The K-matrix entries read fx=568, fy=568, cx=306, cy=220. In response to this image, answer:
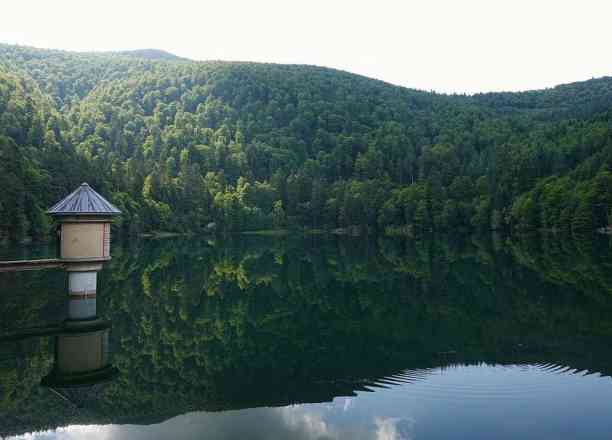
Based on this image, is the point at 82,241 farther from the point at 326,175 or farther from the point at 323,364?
the point at 326,175

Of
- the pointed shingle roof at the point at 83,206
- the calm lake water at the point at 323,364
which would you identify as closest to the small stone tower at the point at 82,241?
the pointed shingle roof at the point at 83,206

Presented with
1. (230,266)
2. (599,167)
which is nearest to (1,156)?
(230,266)

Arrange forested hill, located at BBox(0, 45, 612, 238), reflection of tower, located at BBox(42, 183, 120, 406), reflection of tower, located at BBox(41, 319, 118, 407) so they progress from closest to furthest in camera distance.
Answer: reflection of tower, located at BBox(41, 319, 118, 407) < reflection of tower, located at BBox(42, 183, 120, 406) < forested hill, located at BBox(0, 45, 612, 238)

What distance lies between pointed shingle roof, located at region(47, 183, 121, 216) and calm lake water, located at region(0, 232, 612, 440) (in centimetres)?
400

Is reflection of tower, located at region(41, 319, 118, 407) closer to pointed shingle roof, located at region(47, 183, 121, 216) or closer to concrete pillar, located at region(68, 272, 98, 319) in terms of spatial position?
concrete pillar, located at region(68, 272, 98, 319)

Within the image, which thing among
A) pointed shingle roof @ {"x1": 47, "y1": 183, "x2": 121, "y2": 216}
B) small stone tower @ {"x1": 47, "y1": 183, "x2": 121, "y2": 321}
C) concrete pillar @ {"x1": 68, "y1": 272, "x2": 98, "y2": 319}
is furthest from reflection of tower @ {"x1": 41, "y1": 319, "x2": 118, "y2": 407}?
pointed shingle roof @ {"x1": 47, "y1": 183, "x2": 121, "y2": 216}

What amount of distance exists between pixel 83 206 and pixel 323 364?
1235 centimetres

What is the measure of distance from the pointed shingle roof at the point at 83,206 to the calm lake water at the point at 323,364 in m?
4.00

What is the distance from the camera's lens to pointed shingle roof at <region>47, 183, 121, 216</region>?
2206 centimetres

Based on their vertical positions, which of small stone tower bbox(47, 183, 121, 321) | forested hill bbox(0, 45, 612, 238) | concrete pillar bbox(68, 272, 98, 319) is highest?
forested hill bbox(0, 45, 612, 238)

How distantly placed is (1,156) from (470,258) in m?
64.2

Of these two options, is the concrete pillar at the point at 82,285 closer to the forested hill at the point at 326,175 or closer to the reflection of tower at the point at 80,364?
the reflection of tower at the point at 80,364

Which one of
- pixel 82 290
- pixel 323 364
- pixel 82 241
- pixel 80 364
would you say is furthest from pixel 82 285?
pixel 323 364

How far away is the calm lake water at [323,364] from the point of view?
11.4 m
